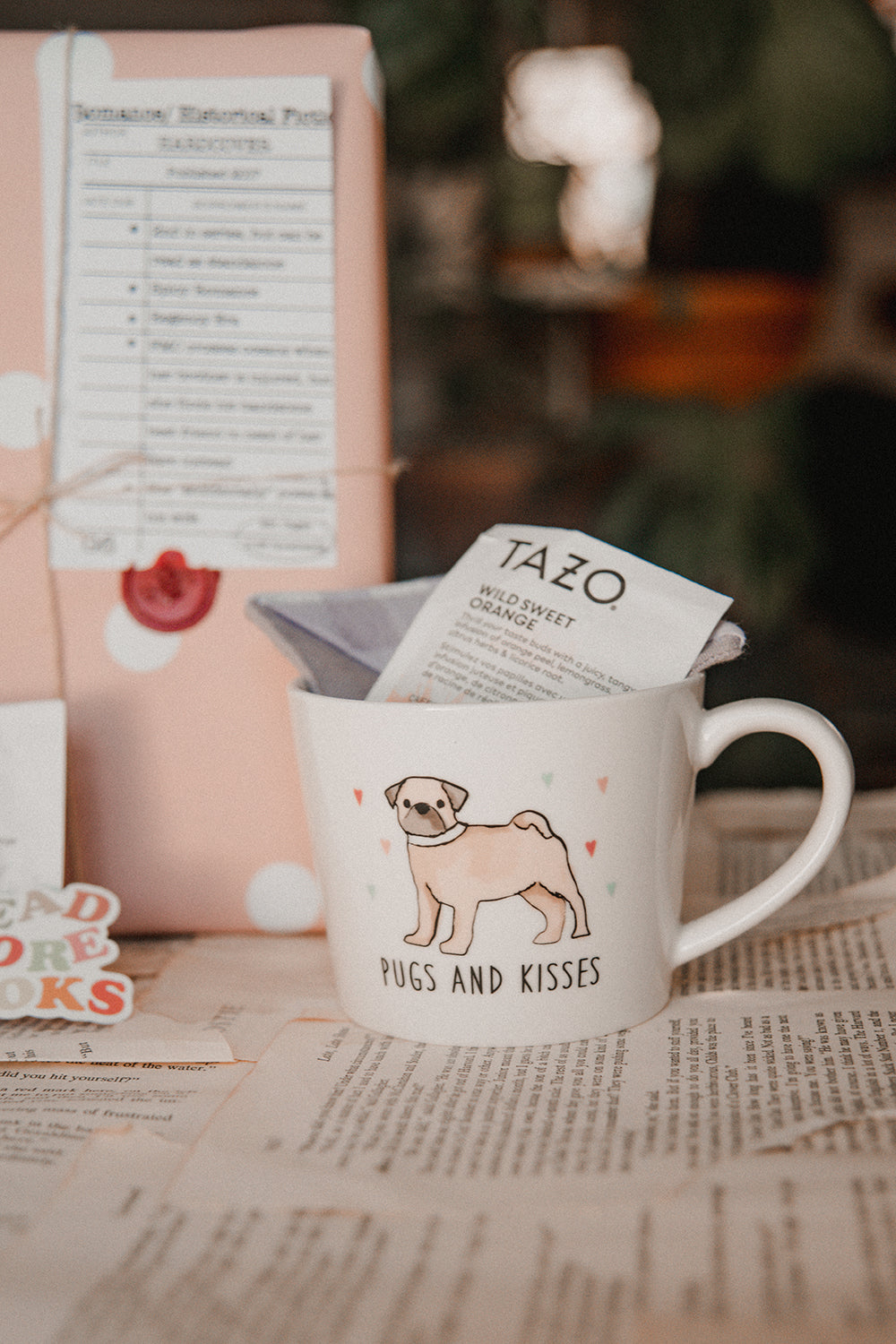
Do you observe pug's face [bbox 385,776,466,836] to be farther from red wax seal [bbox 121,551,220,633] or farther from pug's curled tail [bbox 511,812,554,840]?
red wax seal [bbox 121,551,220,633]

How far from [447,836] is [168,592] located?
0.64 feet

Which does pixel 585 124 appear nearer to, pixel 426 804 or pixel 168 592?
pixel 168 592

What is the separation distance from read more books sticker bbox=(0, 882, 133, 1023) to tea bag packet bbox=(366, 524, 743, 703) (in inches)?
5.7

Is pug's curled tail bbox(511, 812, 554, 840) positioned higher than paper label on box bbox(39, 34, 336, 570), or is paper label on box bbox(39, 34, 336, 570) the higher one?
paper label on box bbox(39, 34, 336, 570)

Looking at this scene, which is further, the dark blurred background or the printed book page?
the dark blurred background

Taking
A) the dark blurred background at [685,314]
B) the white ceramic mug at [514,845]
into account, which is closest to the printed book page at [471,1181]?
the white ceramic mug at [514,845]

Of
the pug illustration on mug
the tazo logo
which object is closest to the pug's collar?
the pug illustration on mug

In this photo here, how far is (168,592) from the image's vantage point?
0.50 m

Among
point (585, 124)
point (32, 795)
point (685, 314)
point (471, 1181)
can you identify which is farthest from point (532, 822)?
point (585, 124)

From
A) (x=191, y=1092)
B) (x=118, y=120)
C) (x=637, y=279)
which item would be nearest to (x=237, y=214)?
(x=118, y=120)

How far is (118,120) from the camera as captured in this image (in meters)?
0.48

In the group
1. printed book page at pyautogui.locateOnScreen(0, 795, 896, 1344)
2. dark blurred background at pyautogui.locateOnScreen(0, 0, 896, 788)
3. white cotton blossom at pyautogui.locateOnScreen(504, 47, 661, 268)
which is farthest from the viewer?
white cotton blossom at pyautogui.locateOnScreen(504, 47, 661, 268)

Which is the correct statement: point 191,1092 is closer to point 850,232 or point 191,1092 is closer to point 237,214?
point 237,214

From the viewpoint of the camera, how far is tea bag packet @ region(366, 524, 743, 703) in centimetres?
41
